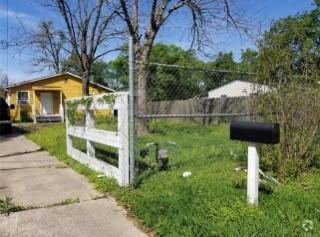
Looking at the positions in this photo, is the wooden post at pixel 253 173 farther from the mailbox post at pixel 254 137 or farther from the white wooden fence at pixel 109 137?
the white wooden fence at pixel 109 137

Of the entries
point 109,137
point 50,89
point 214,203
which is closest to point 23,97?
point 50,89

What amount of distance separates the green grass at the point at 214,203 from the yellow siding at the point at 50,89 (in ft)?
81.3

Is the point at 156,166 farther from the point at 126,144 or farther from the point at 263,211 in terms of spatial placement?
the point at 263,211

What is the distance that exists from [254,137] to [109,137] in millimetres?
2784

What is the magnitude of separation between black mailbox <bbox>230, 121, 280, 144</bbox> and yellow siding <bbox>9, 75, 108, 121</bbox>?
86.4 feet

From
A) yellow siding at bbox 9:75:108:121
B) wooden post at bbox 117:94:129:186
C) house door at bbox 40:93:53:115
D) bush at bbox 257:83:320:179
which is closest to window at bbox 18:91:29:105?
yellow siding at bbox 9:75:108:121

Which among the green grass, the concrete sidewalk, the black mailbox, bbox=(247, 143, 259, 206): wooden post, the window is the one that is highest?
the window

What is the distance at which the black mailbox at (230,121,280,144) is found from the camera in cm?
420

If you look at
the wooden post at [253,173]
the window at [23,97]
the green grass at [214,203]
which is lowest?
the green grass at [214,203]

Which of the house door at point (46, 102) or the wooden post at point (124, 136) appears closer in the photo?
the wooden post at point (124, 136)

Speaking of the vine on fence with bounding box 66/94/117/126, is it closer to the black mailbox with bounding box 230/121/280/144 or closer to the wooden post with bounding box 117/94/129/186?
the wooden post with bounding box 117/94/129/186

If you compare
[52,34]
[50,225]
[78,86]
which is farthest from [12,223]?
[78,86]

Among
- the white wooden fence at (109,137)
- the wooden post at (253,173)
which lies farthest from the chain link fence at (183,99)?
the wooden post at (253,173)

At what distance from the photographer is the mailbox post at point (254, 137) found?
4.22m
